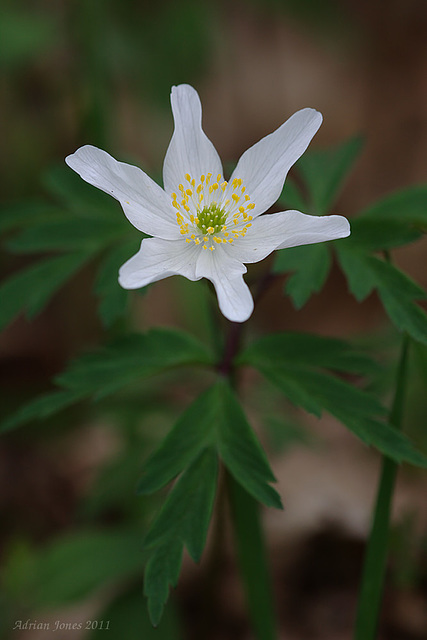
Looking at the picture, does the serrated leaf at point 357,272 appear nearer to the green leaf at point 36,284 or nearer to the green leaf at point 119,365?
the green leaf at point 119,365

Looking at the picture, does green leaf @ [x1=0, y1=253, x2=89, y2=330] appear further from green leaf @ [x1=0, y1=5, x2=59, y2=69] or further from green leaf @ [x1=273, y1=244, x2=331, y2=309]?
green leaf @ [x1=0, y1=5, x2=59, y2=69]

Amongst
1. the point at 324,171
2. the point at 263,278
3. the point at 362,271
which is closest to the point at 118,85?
the point at 324,171

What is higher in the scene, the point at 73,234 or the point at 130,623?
the point at 73,234

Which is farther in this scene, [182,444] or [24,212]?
[24,212]

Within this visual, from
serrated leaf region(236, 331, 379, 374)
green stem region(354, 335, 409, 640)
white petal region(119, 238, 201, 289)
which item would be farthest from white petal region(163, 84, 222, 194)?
green stem region(354, 335, 409, 640)

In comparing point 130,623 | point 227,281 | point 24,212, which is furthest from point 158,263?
point 130,623

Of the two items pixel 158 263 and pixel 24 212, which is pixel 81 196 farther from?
pixel 158 263
